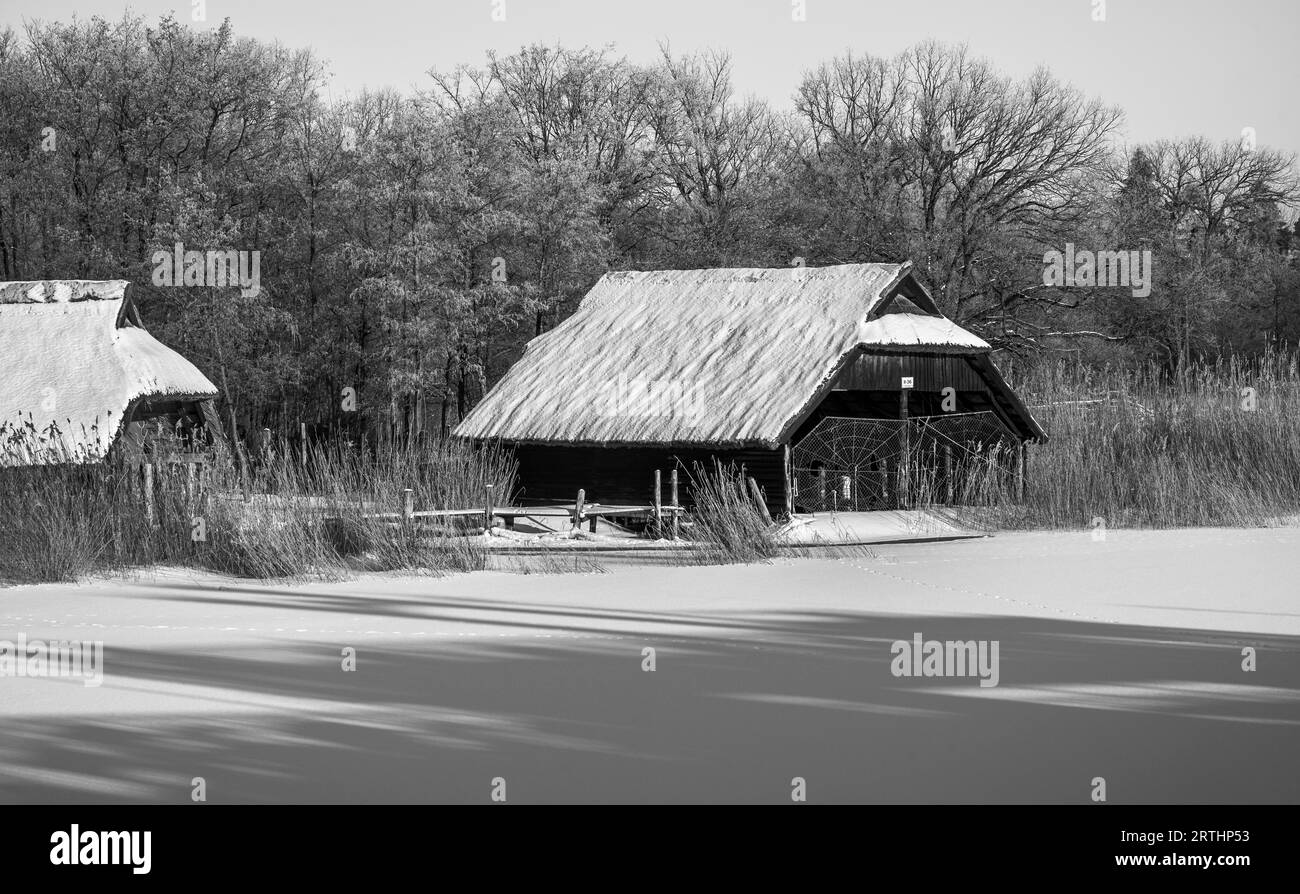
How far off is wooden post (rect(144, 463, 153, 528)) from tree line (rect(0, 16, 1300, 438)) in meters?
20.7

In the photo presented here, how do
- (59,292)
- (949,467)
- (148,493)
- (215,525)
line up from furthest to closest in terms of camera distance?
1. (59,292)
2. (949,467)
3. (148,493)
4. (215,525)

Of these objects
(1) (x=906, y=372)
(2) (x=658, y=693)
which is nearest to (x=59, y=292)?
(1) (x=906, y=372)

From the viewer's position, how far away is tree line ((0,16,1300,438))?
1549 inches

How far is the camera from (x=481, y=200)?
41.2 metres

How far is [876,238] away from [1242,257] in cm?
2735

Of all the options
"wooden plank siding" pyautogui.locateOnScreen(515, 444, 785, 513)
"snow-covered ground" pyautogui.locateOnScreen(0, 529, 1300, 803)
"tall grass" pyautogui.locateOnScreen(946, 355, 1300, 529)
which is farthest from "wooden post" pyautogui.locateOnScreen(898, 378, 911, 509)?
"snow-covered ground" pyautogui.locateOnScreen(0, 529, 1300, 803)

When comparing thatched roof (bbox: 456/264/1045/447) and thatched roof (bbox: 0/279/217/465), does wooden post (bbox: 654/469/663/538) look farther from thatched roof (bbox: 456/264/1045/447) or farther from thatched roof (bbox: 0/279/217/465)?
thatched roof (bbox: 0/279/217/465)

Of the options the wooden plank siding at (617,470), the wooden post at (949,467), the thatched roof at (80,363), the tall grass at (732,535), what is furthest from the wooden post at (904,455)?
the thatched roof at (80,363)

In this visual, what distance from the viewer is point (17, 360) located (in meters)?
26.5

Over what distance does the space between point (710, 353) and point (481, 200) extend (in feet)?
59.5

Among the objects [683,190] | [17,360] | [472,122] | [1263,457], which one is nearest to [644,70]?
[683,190]

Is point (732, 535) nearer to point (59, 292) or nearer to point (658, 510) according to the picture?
point (658, 510)

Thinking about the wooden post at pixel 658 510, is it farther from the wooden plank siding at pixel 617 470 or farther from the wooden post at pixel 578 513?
the wooden plank siding at pixel 617 470

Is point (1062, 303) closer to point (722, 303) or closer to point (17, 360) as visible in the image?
point (722, 303)
